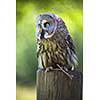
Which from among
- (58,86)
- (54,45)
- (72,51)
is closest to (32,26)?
(54,45)

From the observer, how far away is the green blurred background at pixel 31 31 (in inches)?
66.9

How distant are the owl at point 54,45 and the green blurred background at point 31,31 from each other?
39 mm

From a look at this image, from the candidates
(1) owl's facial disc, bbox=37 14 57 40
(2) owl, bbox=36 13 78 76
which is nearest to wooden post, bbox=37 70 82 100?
(2) owl, bbox=36 13 78 76

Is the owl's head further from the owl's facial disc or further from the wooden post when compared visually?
the wooden post

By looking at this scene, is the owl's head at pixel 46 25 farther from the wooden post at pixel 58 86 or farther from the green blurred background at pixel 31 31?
the wooden post at pixel 58 86

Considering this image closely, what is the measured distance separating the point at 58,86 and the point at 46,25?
49 cm

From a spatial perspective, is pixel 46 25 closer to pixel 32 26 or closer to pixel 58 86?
pixel 32 26

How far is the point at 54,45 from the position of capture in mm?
1729

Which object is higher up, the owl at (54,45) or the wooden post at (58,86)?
the owl at (54,45)

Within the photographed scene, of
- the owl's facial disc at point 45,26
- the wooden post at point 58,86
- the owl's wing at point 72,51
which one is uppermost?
the owl's facial disc at point 45,26

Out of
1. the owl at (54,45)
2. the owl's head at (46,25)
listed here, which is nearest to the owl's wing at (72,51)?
the owl at (54,45)

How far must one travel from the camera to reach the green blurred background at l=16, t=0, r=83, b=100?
1.70 m

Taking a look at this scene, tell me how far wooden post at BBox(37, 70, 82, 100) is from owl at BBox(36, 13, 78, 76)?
48 millimetres
